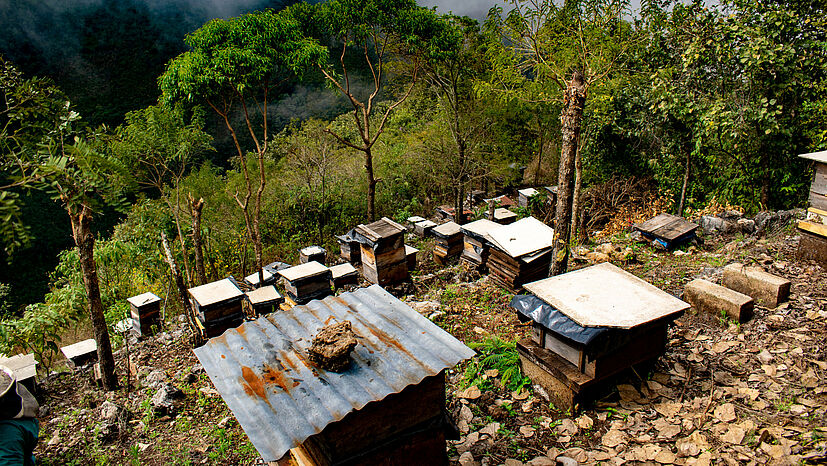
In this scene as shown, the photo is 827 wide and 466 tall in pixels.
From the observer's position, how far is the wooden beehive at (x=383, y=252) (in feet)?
25.4

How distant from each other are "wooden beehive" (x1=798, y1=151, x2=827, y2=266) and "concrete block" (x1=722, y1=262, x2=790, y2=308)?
3.85ft

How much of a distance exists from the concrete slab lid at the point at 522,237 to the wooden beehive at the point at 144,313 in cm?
579

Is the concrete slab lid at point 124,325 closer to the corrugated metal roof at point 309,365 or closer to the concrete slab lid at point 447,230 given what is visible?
the corrugated metal roof at point 309,365

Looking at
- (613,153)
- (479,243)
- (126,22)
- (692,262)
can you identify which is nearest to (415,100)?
(613,153)

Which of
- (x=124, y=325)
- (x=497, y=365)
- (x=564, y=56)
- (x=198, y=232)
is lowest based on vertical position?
(x=124, y=325)

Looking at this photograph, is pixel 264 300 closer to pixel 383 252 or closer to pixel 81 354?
pixel 383 252

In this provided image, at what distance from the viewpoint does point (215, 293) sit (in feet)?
21.2

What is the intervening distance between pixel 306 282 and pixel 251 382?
13.2ft

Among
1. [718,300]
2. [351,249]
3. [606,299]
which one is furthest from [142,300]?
[718,300]

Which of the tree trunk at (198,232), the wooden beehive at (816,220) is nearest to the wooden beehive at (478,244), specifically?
the wooden beehive at (816,220)

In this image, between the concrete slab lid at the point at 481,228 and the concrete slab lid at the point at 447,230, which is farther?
the concrete slab lid at the point at 447,230

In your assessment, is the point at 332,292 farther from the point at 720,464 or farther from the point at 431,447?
the point at 720,464

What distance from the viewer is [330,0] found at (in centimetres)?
955

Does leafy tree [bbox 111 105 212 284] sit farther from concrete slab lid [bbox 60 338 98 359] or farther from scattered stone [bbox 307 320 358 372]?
scattered stone [bbox 307 320 358 372]
